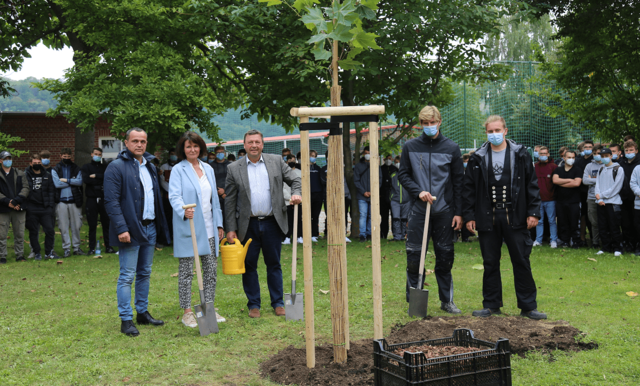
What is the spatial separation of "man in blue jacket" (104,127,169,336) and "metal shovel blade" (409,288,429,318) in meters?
2.87

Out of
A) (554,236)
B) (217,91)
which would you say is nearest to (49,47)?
(217,91)

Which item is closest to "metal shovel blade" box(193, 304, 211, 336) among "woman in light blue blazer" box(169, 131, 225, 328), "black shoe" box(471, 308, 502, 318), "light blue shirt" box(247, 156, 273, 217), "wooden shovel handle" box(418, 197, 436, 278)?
"woman in light blue blazer" box(169, 131, 225, 328)

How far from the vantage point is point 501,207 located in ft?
20.4

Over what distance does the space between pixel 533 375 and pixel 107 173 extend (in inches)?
180

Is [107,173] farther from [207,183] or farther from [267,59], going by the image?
[267,59]

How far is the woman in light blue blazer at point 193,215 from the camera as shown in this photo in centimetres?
611

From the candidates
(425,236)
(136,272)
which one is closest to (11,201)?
(136,272)

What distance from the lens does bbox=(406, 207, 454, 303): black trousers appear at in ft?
21.1

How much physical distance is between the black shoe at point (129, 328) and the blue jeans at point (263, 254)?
1.34 meters

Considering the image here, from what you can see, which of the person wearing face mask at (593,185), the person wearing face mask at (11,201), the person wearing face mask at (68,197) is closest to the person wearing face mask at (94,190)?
the person wearing face mask at (68,197)

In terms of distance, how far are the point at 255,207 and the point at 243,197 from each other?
7.4 inches

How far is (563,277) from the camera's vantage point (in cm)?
847

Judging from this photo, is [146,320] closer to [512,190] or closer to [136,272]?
[136,272]

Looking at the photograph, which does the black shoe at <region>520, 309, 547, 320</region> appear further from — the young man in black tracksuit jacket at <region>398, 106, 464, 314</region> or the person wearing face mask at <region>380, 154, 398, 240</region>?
the person wearing face mask at <region>380, 154, 398, 240</region>
